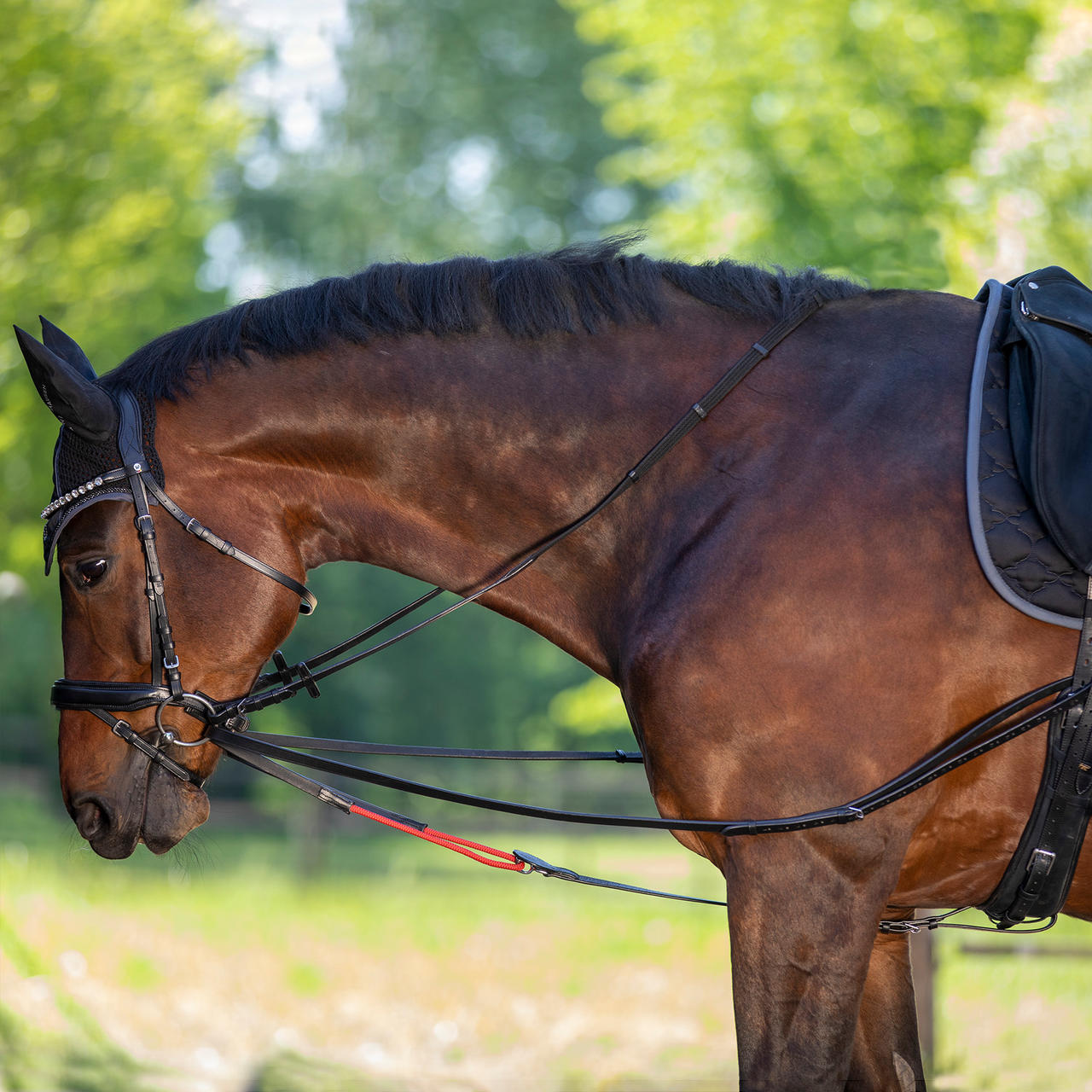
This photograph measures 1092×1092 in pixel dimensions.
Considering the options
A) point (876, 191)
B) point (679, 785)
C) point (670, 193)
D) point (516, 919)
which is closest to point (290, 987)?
point (516, 919)

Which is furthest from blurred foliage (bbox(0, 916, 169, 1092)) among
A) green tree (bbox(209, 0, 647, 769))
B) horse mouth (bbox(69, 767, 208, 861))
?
green tree (bbox(209, 0, 647, 769))

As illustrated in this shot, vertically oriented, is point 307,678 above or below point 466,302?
below

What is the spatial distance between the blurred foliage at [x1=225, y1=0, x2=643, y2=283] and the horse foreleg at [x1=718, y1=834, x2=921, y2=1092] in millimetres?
23287

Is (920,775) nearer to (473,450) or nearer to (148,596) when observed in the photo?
(473,450)

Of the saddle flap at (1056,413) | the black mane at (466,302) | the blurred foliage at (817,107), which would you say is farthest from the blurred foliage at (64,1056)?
the blurred foliage at (817,107)

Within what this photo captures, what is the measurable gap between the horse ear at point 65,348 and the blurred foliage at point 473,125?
2211 cm

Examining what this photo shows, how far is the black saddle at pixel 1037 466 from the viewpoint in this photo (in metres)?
2.18

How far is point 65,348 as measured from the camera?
2.88 m

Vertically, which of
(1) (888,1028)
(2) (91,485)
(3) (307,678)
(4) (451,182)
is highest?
(4) (451,182)

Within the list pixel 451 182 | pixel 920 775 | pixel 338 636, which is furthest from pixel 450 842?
pixel 451 182

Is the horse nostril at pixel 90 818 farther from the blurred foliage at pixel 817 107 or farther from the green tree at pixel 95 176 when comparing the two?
the blurred foliage at pixel 817 107

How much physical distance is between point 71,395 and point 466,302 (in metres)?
0.96

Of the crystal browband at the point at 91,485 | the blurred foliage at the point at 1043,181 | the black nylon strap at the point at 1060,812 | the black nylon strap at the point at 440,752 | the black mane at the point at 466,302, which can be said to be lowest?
the black nylon strap at the point at 1060,812

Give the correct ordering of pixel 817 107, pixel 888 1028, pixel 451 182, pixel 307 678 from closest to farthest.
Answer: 1. pixel 888 1028
2. pixel 307 678
3. pixel 817 107
4. pixel 451 182
